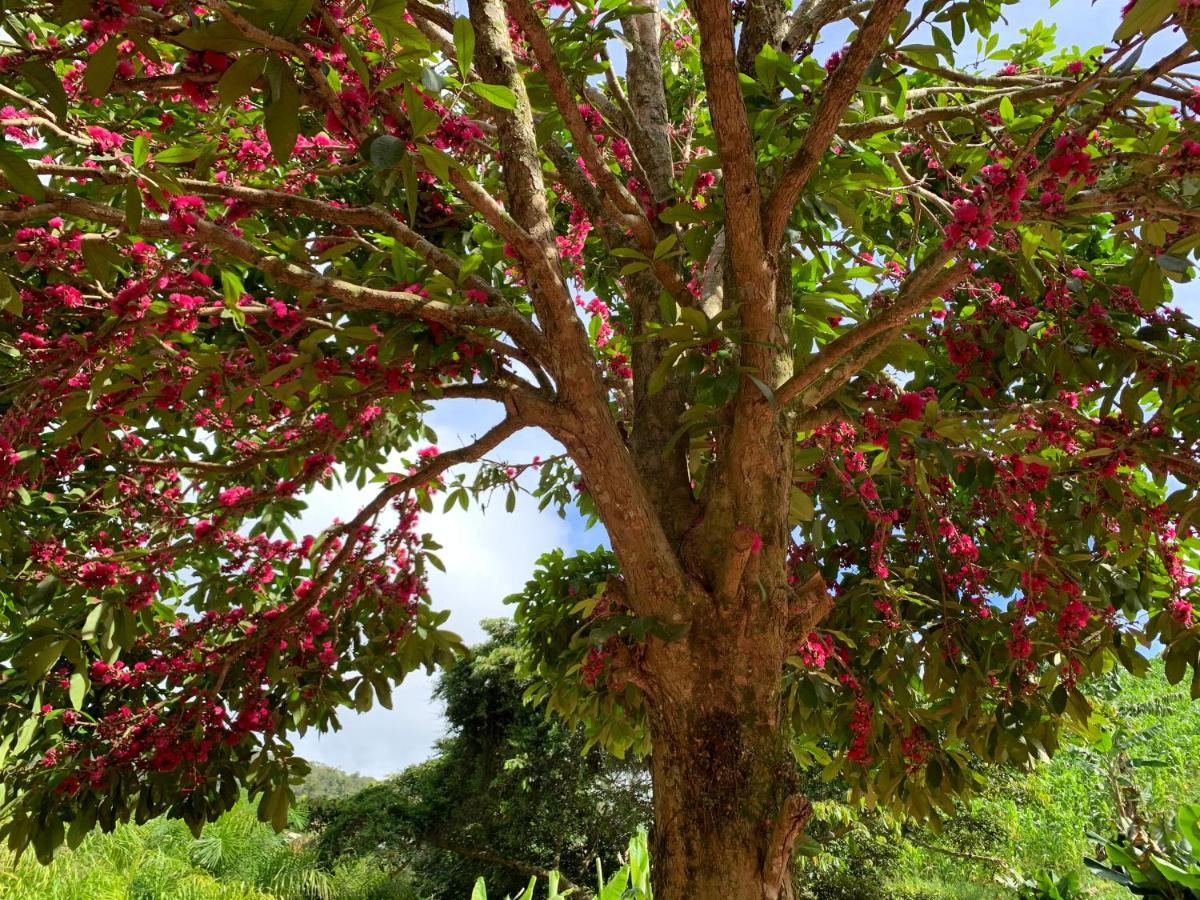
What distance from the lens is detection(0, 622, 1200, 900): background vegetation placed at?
9.16 m

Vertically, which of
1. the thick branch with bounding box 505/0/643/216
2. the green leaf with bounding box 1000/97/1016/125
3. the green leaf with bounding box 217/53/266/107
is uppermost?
the green leaf with bounding box 1000/97/1016/125

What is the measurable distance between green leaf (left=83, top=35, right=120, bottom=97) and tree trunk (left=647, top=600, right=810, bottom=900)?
155 cm

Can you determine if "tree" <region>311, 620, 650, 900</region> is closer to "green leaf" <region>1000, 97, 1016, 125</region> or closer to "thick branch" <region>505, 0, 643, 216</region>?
"thick branch" <region>505, 0, 643, 216</region>

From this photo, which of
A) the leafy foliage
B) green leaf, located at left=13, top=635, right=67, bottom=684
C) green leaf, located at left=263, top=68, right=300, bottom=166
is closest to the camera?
green leaf, located at left=263, top=68, right=300, bottom=166

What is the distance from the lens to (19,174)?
1.26 m

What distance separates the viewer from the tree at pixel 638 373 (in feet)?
5.78

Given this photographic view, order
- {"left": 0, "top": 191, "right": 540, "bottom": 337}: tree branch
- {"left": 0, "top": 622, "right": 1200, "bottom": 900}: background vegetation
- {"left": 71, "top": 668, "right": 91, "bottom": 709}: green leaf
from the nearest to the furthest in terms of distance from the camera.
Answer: {"left": 0, "top": 191, "right": 540, "bottom": 337}: tree branch, {"left": 71, "top": 668, "right": 91, "bottom": 709}: green leaf, {"left": 0, "top": 622, "right": 1200, "bottom": 900}: background vegetation

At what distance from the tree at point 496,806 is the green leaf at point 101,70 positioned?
904 centimetres

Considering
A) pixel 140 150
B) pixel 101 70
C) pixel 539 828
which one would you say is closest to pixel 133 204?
pixel 140 150

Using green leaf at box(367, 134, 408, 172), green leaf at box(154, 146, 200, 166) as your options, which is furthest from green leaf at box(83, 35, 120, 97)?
green leaf at box(154, 146, 200, 166)

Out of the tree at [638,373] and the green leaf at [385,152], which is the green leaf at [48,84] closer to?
the tree at [638,373]

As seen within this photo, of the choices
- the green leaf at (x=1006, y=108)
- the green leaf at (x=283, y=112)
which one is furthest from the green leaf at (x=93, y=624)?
the green leaf at (x=1006, y=108)

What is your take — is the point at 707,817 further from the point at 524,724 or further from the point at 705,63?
the point at 524,724

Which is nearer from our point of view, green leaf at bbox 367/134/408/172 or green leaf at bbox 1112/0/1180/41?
green leaf at bbox 1112/0/1180/41
